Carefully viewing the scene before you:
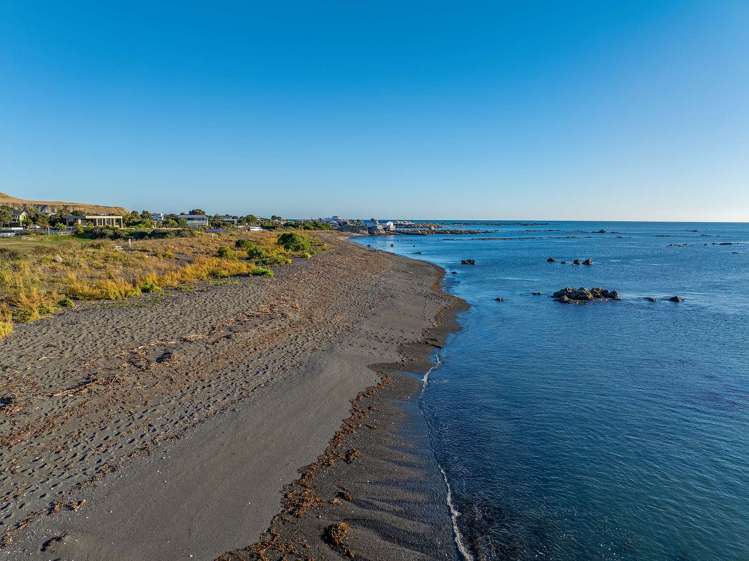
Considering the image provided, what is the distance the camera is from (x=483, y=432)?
11711 millimetres

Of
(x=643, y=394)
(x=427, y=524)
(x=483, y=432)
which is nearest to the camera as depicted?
(x=427, y=524)

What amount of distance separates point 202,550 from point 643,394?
14250 millimetres

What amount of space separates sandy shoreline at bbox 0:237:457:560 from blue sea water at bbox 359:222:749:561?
1.27 meters

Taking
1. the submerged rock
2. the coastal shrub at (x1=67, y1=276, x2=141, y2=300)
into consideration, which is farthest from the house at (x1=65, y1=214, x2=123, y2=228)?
the submerged rock

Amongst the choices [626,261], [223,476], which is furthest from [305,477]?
[626,261]

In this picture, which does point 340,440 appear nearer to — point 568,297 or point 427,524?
point 427,524

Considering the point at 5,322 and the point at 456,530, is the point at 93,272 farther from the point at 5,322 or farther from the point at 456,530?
the point at 456,530

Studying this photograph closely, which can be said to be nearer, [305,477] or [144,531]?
[144,531]

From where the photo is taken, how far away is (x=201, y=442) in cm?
968

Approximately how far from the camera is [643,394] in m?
14.6

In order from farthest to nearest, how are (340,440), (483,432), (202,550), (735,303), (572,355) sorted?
(735,303)
(572,355)
(483,432)
(340,440)
(202,550)

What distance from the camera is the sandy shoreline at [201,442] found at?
7.20 metres

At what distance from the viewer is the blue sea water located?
801 cm

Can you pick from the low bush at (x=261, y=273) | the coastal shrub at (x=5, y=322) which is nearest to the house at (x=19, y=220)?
the low bush at (x=261, y=273)
